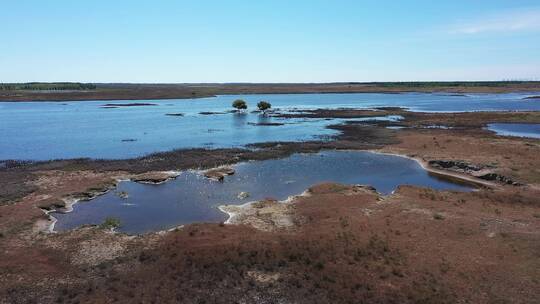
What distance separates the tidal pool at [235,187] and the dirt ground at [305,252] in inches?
84.7

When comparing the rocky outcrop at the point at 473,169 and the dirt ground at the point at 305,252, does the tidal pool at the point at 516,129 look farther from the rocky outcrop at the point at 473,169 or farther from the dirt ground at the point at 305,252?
the dirt ground at the point at 305,252

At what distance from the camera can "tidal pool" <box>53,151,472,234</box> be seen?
30.5 meters

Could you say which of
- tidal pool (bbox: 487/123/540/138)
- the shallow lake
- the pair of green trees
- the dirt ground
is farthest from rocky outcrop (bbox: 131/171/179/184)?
the pair of green trees

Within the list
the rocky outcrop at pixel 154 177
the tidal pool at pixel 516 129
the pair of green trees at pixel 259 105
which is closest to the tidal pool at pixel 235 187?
the rocky outcrop at pixel 154 177

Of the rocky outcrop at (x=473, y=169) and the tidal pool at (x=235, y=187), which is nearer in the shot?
the tidal pool at (x=235, y=187)

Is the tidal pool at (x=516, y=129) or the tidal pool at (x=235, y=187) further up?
the tidal pool at (x=516, y=129)

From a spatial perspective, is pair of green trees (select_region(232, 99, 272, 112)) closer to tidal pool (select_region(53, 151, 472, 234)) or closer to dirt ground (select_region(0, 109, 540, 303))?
tidal pool (select_region(53, 151, 472, 234))

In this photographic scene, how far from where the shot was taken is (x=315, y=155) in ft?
175

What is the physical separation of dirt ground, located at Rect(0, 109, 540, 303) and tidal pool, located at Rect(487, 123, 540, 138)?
31828mm

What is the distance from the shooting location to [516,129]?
72750 millimetres

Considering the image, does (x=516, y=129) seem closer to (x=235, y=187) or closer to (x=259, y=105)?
(x=235, y=187)

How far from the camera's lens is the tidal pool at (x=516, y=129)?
66438 millimetres

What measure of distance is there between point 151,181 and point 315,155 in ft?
68.9

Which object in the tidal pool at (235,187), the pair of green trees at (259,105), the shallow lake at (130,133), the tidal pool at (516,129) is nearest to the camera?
the tidal pool at (235,187)
